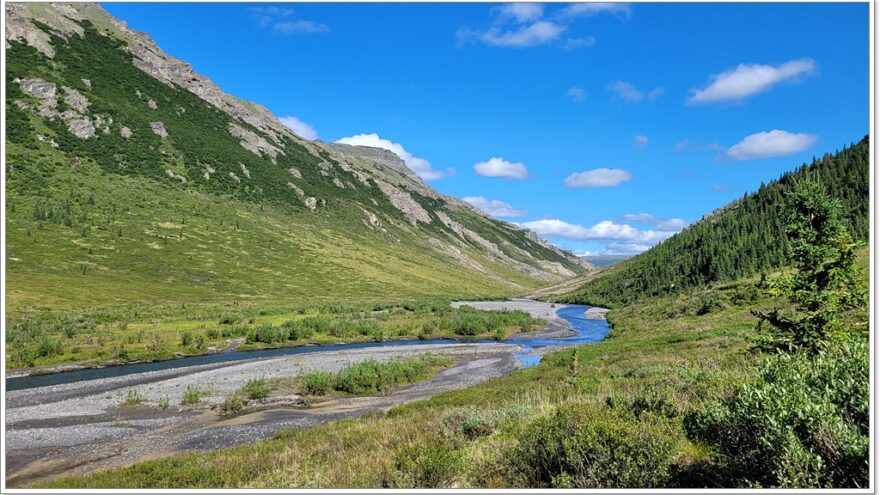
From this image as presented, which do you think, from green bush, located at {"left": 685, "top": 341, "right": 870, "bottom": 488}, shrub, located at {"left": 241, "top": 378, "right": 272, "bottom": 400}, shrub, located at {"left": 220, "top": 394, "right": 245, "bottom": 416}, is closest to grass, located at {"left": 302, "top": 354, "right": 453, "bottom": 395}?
shrub, located at {"left": 241, "top": 378, "right": 272, "bottom": 400}

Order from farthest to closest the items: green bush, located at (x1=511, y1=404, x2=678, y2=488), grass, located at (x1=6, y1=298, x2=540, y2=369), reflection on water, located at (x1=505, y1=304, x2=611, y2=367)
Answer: reflection on water, located at (x1=505, y1=304, x2=611, y2=367)
grass, located at (x1=6, y1=298, x2=540, y2=369)
green bush, located at (x1=511, y1=404, x2=678, y2=488)

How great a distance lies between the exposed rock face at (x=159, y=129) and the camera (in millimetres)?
161625

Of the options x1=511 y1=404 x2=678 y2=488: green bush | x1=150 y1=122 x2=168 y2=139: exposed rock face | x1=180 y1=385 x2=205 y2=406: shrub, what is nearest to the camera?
x1=511 y1=404 x2=678 y2=488: green bush

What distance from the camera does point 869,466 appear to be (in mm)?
6098

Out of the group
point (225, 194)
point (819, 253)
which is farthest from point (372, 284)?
point (819, 253)

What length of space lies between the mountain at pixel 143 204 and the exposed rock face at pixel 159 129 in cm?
46

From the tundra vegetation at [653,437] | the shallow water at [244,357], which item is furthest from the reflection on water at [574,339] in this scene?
the tundra vegetation at [653,437]

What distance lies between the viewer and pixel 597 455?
322 inches

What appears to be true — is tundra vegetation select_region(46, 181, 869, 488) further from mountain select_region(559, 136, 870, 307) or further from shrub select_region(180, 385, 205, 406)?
mountain select_region(559, 136, 870, 307)

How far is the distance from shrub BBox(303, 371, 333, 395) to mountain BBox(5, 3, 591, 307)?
50623 mm

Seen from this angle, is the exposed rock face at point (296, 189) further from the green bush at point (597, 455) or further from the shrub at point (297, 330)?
the green bush at point (597, 455)

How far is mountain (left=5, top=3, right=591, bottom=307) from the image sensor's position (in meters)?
90.9

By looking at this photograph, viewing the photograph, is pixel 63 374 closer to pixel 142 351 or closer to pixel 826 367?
pixel 142 351

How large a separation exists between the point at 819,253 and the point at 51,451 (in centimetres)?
3547
